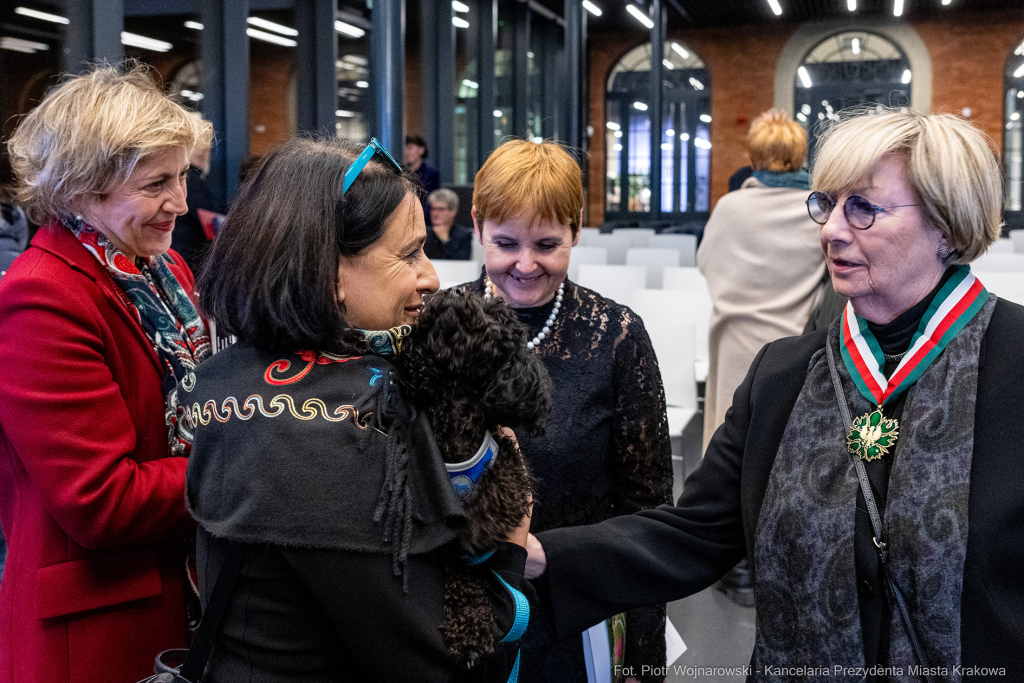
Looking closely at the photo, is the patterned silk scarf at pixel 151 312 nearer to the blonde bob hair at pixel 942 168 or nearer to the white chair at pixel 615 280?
the blonde bob hair at pixel 942 168

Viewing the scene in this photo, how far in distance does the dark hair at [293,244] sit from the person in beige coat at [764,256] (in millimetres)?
2731

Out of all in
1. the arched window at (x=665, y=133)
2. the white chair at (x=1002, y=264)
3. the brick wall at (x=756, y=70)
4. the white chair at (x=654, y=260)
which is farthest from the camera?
the arched window at (x=665, y=133)

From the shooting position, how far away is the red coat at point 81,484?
1249 mm

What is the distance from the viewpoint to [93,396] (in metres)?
1.28

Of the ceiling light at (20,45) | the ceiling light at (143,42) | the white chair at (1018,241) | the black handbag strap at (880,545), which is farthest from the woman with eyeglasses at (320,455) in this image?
the white chair at (1018,241)

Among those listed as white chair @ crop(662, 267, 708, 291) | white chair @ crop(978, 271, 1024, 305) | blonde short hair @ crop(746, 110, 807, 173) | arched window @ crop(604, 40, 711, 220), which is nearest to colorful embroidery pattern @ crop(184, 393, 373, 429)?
blonde short hair @ crop(746, 110, 807, 173)

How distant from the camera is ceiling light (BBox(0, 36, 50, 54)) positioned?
3814 millimetres

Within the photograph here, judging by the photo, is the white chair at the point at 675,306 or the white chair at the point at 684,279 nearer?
the white chair at the point at 675,306

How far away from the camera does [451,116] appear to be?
1134 cm

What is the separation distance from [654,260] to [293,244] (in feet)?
21.8

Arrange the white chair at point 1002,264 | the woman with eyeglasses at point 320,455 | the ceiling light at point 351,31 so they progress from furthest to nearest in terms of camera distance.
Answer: the ceiling light at point 351,31 → the white chair at point 1002,264 → the woman with eyeglasses at point 320,455

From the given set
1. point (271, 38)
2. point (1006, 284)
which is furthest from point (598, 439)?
point (271, 38)

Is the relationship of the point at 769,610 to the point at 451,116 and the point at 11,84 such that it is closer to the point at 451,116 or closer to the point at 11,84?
the point at 11,84

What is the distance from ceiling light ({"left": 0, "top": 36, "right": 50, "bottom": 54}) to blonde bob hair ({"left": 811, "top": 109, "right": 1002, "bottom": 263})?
3846mm
